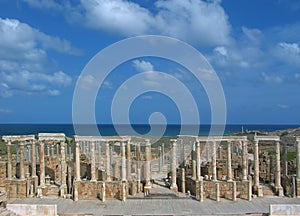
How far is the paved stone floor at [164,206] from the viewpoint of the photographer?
23031mm

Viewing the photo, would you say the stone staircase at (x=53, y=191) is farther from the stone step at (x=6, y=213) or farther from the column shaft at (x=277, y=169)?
the column shaft at (x=277, y=169)

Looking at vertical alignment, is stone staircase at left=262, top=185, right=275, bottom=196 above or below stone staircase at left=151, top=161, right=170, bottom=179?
below

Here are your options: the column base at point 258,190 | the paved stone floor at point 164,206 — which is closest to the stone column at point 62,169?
the paved stone floor at point 164,206

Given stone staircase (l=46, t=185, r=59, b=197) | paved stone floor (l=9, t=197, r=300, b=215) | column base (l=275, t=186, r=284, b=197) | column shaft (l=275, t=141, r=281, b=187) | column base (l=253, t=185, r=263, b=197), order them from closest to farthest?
paved stone floor (l=9, t=197, r=300, b=215), column base (l=253, t=185, r=263, b=197), column base (l=275, t=186, r=284, b=197), stone staircase (l=46, t=185, r=59, b=197), column shaft (l=275, t=141, r=281, b=187)

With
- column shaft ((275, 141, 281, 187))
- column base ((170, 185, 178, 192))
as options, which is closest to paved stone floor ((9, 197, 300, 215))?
column shaft ((275, 141, 281, 187))

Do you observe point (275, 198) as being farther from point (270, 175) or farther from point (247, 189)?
point (270, 175)

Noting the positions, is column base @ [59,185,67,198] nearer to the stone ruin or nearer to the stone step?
the stone ruin

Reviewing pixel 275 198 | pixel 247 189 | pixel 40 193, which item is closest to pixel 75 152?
pixel 40 193

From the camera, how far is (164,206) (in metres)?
24.4

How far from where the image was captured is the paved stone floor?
75.6ft

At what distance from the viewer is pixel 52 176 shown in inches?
1303

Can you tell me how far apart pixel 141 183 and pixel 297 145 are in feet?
35.5

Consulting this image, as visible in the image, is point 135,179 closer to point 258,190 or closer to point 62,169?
point 62,169

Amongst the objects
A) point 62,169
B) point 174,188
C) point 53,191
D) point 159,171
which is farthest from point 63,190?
point 159,171
